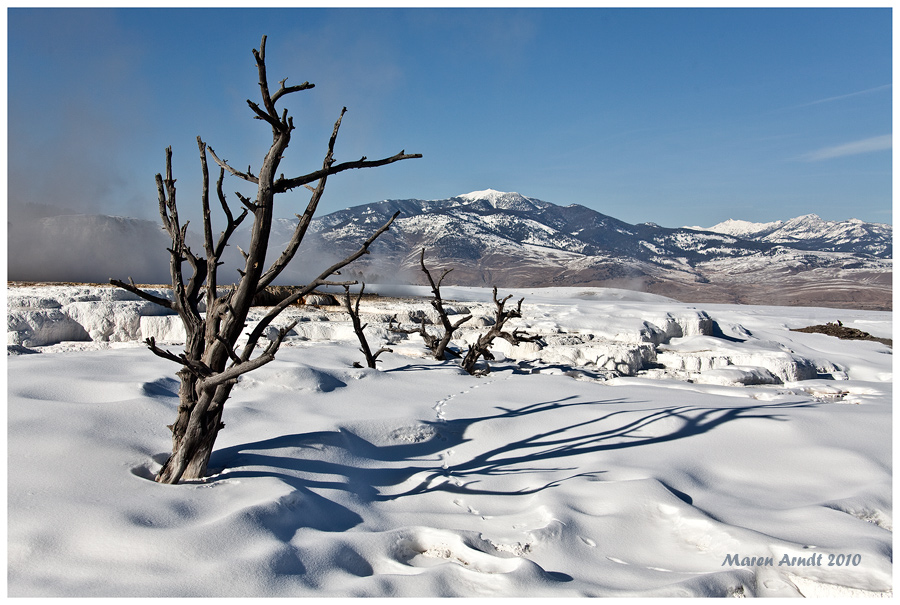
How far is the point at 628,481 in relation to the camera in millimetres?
3355

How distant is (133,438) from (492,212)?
101 metres

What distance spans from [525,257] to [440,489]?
65.1 metres

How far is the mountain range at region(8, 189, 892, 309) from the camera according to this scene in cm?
2409

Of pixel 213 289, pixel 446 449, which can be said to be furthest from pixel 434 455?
pixel 213 289

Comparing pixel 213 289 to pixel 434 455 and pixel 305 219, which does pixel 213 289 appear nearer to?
pixel 305 219

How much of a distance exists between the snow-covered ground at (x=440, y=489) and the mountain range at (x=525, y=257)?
7259 millimetres

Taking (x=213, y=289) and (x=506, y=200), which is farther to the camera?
(x=506, y=200)

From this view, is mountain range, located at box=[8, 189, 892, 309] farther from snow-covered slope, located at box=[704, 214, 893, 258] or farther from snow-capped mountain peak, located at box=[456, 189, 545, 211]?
snow-capped mountain peak, located at box=[456, 189, 545, 211]

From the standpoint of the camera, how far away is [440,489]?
11.0 feet

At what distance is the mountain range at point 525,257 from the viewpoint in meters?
24.1

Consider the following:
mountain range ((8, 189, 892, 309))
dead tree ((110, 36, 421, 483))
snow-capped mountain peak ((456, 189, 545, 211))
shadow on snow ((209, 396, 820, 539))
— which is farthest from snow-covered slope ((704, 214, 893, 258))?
dead tree ((110, 36, 421, 483))

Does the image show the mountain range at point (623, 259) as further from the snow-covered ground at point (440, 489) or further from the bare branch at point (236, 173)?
the bare branch at point (236, 173)

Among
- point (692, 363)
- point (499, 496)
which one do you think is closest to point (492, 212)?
point (692, 363)

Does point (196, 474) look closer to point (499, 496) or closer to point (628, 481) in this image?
point (499, 496)
